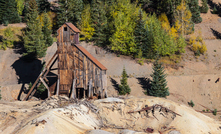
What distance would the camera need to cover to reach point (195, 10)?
60.5 meters

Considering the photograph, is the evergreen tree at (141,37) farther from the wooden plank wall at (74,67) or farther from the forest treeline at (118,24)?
the wooden plank wall at (74,67)

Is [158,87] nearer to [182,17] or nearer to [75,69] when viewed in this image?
[75,69]

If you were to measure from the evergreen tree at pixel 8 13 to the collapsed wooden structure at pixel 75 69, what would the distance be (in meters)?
33.7

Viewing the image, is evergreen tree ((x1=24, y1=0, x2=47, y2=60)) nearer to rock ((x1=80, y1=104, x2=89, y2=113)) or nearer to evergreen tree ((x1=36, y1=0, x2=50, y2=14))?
evergreen tree ((x1=36, y1=0, x2=50, y2=14))

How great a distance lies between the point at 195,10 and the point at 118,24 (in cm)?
2111

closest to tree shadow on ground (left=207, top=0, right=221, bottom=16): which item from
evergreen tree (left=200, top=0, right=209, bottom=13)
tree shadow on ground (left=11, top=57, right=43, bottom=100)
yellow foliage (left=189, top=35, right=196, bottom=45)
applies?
evergreen tree (left=200, top=0, right=209, bottom=13)

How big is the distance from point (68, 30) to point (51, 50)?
2294cm

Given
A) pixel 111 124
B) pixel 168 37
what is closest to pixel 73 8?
pixel 168 37

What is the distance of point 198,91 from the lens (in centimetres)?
3953

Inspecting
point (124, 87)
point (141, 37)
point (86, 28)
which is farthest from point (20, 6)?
point (124, 87)

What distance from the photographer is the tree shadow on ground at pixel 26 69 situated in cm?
4367

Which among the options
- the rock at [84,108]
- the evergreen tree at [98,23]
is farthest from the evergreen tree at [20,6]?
the rock at [84,108]

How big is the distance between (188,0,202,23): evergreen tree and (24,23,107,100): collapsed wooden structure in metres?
39.1

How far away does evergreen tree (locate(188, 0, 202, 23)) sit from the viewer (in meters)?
59.8
